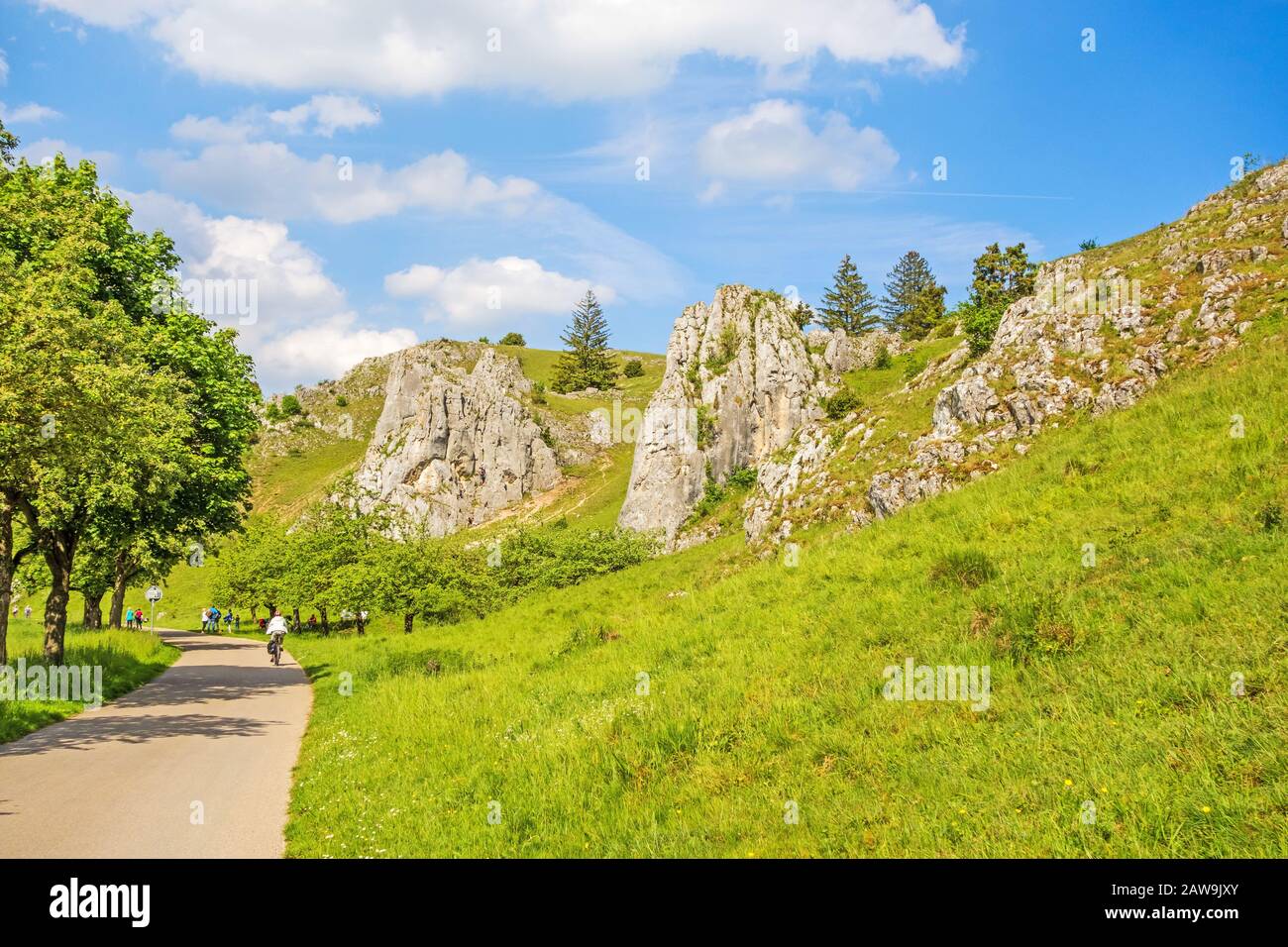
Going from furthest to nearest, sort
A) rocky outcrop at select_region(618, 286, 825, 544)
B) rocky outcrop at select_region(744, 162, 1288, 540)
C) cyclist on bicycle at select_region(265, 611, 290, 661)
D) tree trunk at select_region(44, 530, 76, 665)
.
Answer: rocky outcrop at select_region(618, 286, 825, 544) < cyclist on bicycle at select_region(265, 611, 290, 661) < rocky outcrop at select_region(744, 162, 1288, 540) < tree trunk at select_region(44, 530, 76, 665)

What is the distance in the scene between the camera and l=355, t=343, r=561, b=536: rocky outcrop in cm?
8981

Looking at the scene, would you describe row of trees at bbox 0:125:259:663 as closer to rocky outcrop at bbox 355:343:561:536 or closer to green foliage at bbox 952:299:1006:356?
green foliage at bbox 952:299:1006:356

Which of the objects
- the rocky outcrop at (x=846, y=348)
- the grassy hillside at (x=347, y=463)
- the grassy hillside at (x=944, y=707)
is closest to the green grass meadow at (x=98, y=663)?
the grassy hillside at (x=944, y=707)

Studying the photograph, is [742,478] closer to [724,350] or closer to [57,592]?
[724,350]

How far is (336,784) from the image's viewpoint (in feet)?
32.4

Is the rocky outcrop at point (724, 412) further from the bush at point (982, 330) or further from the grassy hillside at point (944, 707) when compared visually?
the grassy hillside at point (944, 707)

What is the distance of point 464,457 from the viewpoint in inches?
3642

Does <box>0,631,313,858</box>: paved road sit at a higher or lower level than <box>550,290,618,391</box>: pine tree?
lower

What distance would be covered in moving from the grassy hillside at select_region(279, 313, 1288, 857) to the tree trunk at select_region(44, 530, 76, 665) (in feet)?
32.4

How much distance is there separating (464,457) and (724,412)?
43.6 meters

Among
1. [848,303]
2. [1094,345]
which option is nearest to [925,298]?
[848,303]

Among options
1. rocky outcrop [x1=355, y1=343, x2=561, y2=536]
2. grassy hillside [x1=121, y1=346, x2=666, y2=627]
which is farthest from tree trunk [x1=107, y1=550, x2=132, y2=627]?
rocky outcrop [x1=355, y1=343, x2=561, y2=536]
